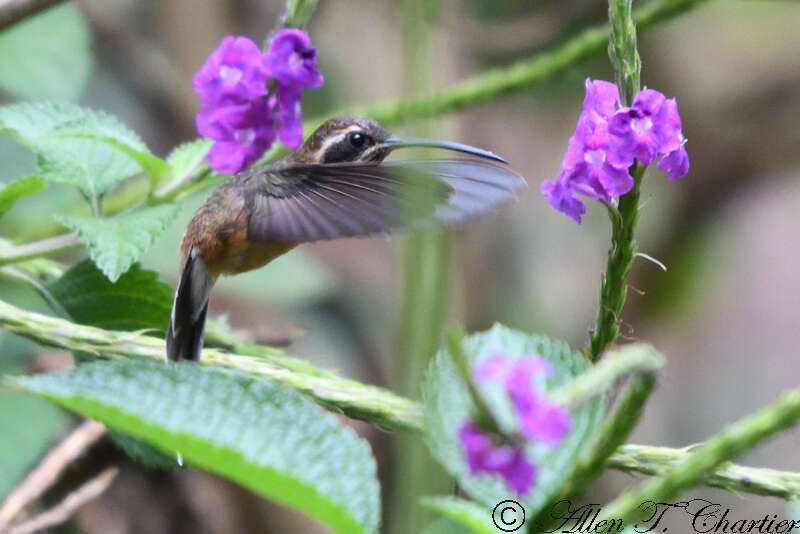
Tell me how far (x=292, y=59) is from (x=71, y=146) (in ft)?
1.00

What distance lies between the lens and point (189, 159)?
1312 mm

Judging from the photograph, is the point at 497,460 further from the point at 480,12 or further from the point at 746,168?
the point at 746,168

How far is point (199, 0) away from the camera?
3320 mm

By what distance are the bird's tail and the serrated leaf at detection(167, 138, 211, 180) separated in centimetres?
17

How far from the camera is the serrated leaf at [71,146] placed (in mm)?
1175

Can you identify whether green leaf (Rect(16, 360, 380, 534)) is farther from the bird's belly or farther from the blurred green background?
the blurred green background

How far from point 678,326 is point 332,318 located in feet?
5.48

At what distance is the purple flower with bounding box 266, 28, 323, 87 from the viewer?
3.97 feet

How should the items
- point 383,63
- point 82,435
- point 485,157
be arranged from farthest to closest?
point 383,63 → point 82,435 → point 485,157

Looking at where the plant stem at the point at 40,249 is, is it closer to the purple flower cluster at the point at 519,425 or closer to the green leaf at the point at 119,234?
the green leaf at the point at 119,234

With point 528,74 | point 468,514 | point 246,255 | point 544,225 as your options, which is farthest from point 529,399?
point 544,225

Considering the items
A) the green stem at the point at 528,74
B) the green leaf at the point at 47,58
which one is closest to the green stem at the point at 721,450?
the green stem at the point at 528,74

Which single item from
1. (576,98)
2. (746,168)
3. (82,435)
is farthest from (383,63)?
(82,435)

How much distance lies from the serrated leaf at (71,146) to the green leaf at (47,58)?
1.77 ft
